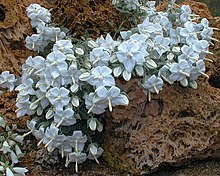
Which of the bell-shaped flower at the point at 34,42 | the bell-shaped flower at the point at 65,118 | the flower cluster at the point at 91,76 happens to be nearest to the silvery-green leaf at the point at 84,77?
the flower cluster at the point at 91,76

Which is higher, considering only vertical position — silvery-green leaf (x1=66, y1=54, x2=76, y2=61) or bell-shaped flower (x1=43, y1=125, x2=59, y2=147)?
silvery-green leaf (x1=66, y1=54, x2=76, y2=61)

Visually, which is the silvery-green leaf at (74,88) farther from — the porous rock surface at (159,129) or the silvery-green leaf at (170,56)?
the silvery-green leaf at (170,56)

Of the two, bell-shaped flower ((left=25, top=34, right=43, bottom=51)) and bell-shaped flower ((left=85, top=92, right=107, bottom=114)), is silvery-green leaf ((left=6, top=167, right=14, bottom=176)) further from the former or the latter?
bell-shaped flower ((left=25, top=34, right=43, bottom=51))

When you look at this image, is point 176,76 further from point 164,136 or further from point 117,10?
point 117,10

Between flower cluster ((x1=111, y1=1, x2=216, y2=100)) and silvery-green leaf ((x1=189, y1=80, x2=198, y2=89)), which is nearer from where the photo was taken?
flower cluster ((x1=111, y1=1, x2=216, y2=100))

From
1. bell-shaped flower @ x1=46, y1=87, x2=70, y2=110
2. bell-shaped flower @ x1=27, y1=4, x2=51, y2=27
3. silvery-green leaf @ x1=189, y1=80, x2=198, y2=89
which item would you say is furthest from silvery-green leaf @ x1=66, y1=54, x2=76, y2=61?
silvery-green leaf @ x1=189, y1=80, x2=198, y2=89

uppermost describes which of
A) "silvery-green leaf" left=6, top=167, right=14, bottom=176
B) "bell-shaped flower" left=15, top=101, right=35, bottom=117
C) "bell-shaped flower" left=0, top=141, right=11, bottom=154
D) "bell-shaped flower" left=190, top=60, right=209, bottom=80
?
"bell-shaped flower" left=190, top=60, right=209, bottom=80

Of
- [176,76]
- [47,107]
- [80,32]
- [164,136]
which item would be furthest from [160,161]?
[80,32]

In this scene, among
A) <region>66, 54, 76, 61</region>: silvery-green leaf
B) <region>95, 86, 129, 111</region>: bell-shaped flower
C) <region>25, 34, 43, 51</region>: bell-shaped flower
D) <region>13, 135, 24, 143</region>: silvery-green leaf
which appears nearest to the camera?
<region>95, 86, 129, 111</region>: bell-shaped flower

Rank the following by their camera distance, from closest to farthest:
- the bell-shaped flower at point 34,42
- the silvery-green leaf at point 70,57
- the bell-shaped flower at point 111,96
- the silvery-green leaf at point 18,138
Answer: the bell-shaped flower at point 111,96 → the silvery-green leaf at point 70,57 → the silvery-green leaf at point 18,138 → the bell-shaped flower at point 34,42

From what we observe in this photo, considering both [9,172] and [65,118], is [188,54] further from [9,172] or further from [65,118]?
[9,172]
